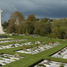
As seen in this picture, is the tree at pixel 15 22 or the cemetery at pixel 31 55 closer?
the cemetery at pixel 31 55

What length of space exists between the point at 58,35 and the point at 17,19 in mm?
18376

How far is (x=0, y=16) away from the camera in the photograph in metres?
23.3

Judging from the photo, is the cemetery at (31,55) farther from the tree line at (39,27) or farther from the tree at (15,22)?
the tree at (15,22)

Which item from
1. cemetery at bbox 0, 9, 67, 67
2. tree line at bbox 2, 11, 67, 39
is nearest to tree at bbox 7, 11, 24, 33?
tree line at bbox 2, 11, 67, 39

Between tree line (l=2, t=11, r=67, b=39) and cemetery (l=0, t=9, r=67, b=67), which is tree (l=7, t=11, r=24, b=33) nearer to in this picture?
tree line (l=2, t=11, r=67, b=39)

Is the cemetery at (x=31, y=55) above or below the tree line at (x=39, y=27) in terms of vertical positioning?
below

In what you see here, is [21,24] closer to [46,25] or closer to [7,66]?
[46,25]

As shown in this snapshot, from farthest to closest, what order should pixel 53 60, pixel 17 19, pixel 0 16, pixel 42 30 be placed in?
pixel 17 19
pixel 42 30
pixel 0 16
pixel 53 60

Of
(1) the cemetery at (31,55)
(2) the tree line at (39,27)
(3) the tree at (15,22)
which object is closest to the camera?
(1) the cemetery at (31,55)

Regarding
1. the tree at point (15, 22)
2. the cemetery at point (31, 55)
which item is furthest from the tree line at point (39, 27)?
the cemetery at point (31, 55)

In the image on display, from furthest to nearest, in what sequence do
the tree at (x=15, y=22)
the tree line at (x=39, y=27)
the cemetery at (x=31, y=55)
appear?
1. the tree at (x=15, y=22)
2. the tree line at (x=39, y=27)
3. the cemetery at (x=31, y=55)

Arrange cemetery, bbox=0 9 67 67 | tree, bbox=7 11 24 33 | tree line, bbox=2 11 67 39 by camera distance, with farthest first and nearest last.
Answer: tree, bbox=7 11 24 33
tree line, bbox=2 11 67 39
cemetery, bbox=0 9 67 67

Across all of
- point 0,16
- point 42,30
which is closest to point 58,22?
point 42,30

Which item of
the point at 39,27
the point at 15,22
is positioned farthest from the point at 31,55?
the point at 15,22
